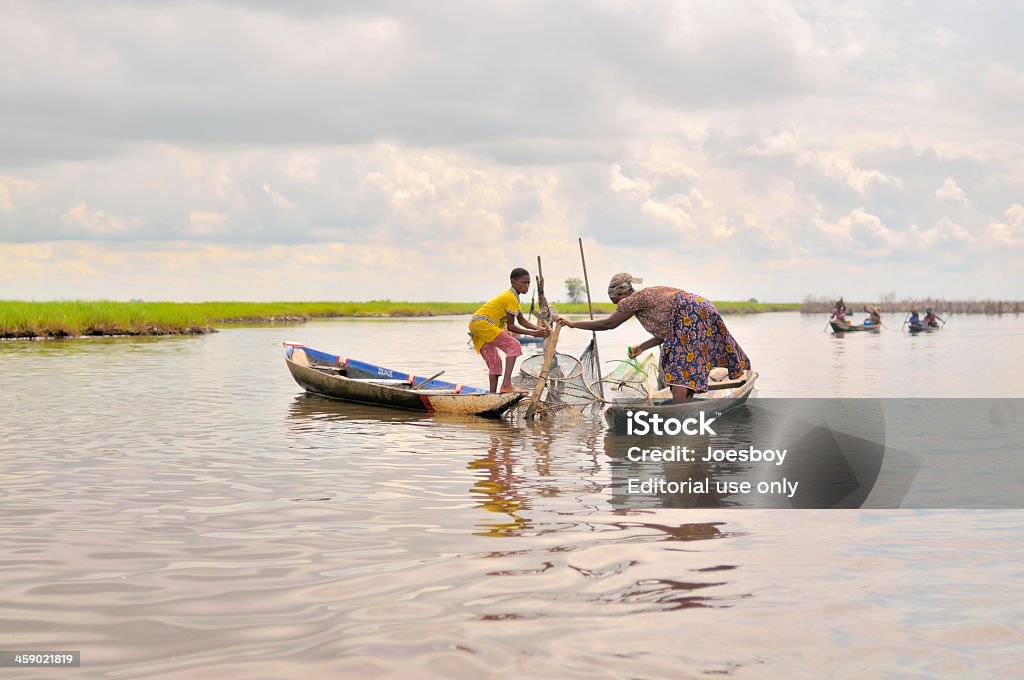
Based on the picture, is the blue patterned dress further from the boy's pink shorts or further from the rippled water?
the boy's pink shorts

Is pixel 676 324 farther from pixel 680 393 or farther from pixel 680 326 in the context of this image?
pixel 680 393

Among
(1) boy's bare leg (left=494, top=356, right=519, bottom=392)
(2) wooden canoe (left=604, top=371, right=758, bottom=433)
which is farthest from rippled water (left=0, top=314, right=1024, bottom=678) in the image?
(1) boy's bare leg (left=494, top=356, right=519, bottom=392)

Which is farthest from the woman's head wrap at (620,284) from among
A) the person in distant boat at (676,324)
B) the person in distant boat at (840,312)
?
the person in distant boat at (840,312)

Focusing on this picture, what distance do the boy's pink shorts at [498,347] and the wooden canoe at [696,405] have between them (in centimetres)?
184

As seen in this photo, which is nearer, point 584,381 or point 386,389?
point 584,381

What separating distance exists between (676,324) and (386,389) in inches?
192

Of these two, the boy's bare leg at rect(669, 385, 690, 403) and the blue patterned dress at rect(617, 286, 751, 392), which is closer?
the blue patterned dress at rect(617, 286, 751, 392)

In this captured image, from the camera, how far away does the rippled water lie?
11.3ft

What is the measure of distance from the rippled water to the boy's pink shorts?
8.46 ft

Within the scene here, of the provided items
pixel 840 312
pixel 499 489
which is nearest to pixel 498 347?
pixel 499 489

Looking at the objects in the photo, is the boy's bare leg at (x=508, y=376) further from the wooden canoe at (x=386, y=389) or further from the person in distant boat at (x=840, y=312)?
the person in distant boat at (x=840, y=312)

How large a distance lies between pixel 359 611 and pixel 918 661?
7.68 ft

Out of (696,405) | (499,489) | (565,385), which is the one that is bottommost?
(499,489)

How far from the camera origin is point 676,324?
9297mm
